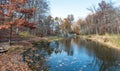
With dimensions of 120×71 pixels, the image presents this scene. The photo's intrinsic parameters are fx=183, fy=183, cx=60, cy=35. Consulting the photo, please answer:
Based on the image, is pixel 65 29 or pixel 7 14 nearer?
pixel 7 14

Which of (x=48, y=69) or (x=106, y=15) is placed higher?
(x=106, y=15)

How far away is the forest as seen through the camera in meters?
23.6

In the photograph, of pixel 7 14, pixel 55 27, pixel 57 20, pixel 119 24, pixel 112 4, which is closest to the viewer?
pixel 7 14

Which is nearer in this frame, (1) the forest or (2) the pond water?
(2) the pond water

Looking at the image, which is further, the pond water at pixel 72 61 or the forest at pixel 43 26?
the forest at pixel 43 26

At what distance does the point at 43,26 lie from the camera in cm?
6316

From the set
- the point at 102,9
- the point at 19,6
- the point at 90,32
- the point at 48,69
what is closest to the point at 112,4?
the point at 102,9

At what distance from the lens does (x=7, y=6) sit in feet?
76.9

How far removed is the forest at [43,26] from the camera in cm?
2364

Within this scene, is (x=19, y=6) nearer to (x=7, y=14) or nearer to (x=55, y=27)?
(x=7, y=14)

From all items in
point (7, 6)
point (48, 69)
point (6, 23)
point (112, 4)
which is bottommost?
point (48, 69)

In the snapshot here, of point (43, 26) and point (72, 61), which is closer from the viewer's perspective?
point (72, 61)

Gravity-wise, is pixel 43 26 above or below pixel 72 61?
above

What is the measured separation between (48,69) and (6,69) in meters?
2.85
